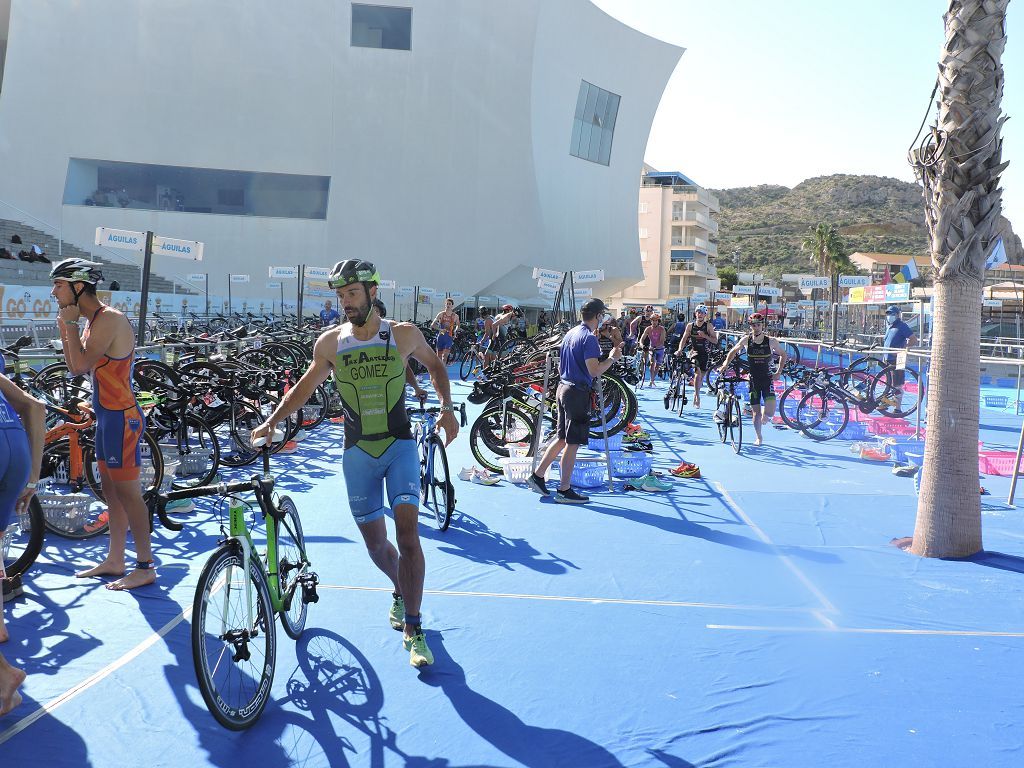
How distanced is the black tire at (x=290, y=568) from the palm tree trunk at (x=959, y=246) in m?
4.61

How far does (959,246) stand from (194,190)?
126ft

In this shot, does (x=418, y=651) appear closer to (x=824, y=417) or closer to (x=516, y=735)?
(x=516, y=735)

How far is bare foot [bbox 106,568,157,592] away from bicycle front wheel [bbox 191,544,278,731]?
169 centimetres

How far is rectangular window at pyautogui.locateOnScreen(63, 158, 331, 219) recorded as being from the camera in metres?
38.1

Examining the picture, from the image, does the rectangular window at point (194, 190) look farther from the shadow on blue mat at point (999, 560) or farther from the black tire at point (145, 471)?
the shadow on blue mat at point (999, 560)

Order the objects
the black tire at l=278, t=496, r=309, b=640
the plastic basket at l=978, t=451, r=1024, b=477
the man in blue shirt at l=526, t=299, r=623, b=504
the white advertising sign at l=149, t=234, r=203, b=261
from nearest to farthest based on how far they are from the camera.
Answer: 1. the black tire at l=278, t=496, r=309, b=640
2. the man in blue shirt at l=526, t=299, r=623, b=504
3. the plastic basket at l=978, t=451, r=1024, b=477
4. the white advertising sign at l=149, t=234, r=203, b=261

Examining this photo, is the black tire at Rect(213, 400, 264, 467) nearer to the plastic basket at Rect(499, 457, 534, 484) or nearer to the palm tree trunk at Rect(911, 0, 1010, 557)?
the plastic basket at Rect(499, 457, 534, 484)

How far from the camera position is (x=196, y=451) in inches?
323

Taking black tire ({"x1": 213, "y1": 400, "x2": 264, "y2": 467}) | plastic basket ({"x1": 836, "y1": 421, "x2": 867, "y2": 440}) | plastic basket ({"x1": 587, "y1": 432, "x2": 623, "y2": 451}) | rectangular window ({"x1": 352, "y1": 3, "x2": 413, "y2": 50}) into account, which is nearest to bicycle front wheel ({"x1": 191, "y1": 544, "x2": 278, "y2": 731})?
black tire ({"x1": 213, "y1": 400, "x2": 264, "y2": 467})

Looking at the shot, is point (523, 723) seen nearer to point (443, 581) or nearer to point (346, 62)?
point (443, 581)

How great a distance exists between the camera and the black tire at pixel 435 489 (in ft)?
21.4

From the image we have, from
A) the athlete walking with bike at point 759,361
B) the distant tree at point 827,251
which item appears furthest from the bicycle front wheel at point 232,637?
the distant tree at point 827,251

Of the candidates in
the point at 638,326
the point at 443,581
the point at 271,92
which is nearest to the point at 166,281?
the point at 271,92

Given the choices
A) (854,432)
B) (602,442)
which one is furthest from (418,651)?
(854,432)
